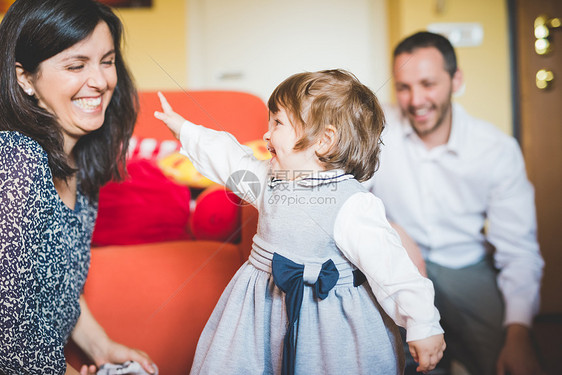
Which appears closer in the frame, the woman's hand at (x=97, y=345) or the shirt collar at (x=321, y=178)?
the shirt collar at (x=321, y=178)

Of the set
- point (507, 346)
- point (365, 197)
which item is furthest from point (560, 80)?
point (365, 197)

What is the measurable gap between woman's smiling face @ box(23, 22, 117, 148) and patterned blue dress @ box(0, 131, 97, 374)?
100 millimetres

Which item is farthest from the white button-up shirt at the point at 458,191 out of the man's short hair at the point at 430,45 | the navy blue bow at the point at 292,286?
the navy blue bow at the point at 292,286

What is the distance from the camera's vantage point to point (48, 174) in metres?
0.79

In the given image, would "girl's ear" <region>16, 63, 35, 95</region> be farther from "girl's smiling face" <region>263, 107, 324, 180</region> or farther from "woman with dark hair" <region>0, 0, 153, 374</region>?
"girl's smiling face" <region>263, 107, 324, 180</region>

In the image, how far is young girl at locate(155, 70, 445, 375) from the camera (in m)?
0.62

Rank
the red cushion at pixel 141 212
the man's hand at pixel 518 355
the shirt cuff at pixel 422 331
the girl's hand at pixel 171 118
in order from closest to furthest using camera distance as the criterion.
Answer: the shirt cuff at pixel 422 331, the girl's hand at pixel 171 118, the man's hand at pixel 518 355, the red cushion at pixel 141 212

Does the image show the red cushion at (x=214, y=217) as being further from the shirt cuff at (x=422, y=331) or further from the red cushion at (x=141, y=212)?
the shirt cuff at (x=422, y=331)

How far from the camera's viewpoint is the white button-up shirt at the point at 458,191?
1.28 meters

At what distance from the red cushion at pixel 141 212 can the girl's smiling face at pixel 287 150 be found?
0.58 metres

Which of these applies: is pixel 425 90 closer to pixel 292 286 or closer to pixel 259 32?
pixel 292 286

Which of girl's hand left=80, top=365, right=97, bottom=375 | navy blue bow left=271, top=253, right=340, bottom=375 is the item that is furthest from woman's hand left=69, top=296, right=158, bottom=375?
navy blue bow left=271, top=253, right=340, bottom=375

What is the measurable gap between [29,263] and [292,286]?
17.4 inches

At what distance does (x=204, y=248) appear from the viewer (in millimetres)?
992
